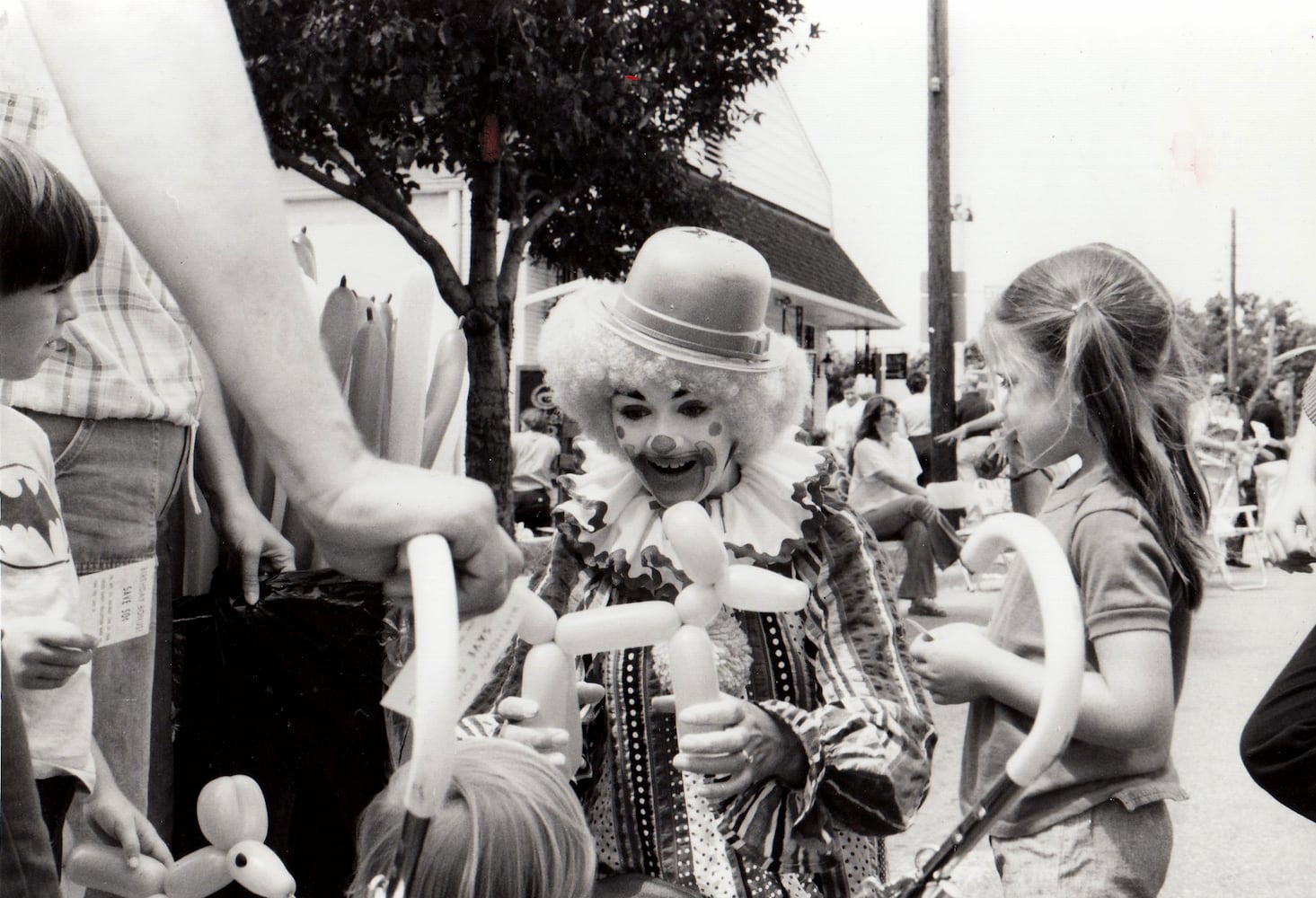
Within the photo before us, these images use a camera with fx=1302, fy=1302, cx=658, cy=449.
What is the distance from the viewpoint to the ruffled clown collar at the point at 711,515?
1808mm

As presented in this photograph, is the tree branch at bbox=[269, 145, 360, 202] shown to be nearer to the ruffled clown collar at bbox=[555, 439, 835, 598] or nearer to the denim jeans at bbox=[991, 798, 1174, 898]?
the ruffled clown collar at bbox=[555, 439, 835, 598]

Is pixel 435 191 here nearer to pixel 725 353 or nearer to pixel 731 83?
pixel 731 83

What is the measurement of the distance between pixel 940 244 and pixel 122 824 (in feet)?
31.6

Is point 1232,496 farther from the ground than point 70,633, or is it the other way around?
point 70,633

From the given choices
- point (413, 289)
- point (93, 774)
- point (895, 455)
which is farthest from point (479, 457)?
point (93, 774)

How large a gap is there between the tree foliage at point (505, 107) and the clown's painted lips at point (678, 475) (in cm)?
542

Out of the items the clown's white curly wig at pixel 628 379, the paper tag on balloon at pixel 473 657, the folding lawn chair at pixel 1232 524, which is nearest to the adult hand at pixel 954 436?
the folding lawn chair at pixel 1232 524

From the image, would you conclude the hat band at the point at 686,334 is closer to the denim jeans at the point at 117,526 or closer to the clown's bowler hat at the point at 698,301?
the clown's bowler hat at the point at 698,301

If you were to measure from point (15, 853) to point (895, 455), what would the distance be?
7629mm

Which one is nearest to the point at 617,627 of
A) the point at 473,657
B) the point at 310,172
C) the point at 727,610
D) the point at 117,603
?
the point at 473,657

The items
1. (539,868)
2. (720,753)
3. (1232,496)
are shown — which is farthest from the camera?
(1232,496)

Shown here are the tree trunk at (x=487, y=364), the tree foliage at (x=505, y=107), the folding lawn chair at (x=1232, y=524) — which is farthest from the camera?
the folding lawn chair at (x=1232, y=524)

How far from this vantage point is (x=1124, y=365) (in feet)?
6.25

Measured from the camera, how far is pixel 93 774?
1468 millimetres
